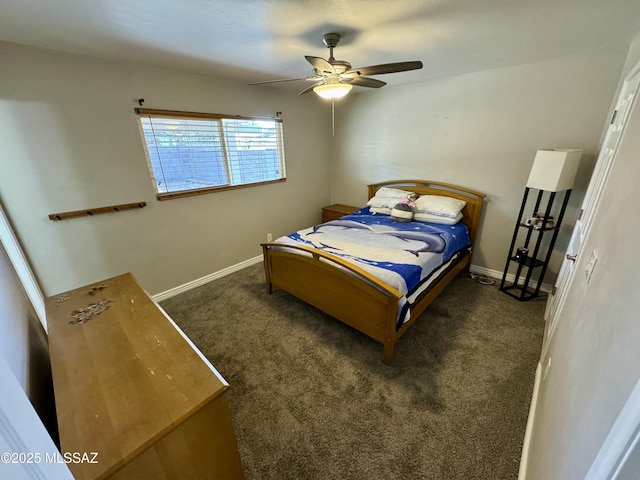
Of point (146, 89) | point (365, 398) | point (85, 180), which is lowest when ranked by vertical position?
point (365, 398)

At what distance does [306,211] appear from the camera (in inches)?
168

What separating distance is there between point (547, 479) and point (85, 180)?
3.38 metres

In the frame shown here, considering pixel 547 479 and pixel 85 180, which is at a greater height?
pixel 85 180

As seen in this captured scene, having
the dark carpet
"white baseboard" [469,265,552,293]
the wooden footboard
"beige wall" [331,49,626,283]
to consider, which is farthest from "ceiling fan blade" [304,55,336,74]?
"white baseboard" [469,265,552,293]

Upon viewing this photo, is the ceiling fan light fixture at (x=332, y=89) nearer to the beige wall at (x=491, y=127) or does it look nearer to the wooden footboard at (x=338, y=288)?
the wooden footboard at (x=338, y=288)

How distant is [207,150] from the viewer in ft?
9.64

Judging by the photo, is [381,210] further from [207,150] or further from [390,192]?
[207,150]

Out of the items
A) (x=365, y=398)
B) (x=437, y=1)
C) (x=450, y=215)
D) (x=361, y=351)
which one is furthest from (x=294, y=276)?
(x=437, y=1)

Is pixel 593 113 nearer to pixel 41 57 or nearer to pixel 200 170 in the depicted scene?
pixel 200 170

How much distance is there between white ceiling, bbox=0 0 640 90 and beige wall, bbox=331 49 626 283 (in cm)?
25

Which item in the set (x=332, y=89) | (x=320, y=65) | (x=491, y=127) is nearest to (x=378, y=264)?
(x=332, y=89)

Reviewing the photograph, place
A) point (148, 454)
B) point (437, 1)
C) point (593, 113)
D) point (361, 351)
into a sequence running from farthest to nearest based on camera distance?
1. point (593, 113)
2. point (361, 351)
3. point (437, 1)
4. point (148, 454)

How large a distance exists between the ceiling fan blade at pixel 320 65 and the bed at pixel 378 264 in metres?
1.34

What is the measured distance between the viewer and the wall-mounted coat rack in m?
2.13
